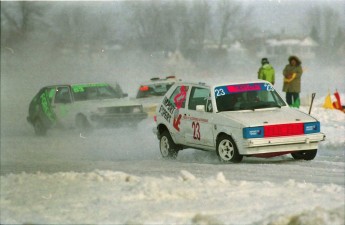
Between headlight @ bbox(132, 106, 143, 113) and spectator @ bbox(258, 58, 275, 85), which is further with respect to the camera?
headlight @ bbox(132, 106, 143, 113)

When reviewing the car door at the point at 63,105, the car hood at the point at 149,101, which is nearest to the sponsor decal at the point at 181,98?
the car hood at the point at 149,101

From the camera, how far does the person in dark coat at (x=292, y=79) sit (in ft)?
38.3

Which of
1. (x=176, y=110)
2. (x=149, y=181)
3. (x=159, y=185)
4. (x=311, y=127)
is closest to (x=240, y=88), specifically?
(x=176, y=110)

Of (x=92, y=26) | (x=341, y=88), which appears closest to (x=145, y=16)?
(x=92, y=26)

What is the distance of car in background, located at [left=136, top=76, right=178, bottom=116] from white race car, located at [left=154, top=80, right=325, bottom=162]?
75 cm

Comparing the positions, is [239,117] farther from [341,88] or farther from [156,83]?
[156,83]

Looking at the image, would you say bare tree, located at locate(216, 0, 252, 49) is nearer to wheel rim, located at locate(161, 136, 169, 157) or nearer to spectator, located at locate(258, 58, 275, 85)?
spectator, located at locate(258, 58, 275, 85)

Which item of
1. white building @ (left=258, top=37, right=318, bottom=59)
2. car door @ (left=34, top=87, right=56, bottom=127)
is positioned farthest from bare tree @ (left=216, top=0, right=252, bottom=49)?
car door @ (left=34, top=87, right=56, bottom=127)

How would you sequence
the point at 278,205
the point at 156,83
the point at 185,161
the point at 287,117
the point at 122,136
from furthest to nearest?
1. the point at 156,83
2. the point at 122,136
3. the point at 185,161
4. the point at 287,117
5. the point at 278,205

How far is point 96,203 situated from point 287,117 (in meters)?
2.78

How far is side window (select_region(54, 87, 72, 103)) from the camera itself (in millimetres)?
12430

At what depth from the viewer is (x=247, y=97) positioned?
11398 mm

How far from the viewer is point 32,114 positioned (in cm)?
1292

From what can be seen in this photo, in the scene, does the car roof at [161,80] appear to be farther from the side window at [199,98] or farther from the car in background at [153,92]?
the side window at [199,98]
